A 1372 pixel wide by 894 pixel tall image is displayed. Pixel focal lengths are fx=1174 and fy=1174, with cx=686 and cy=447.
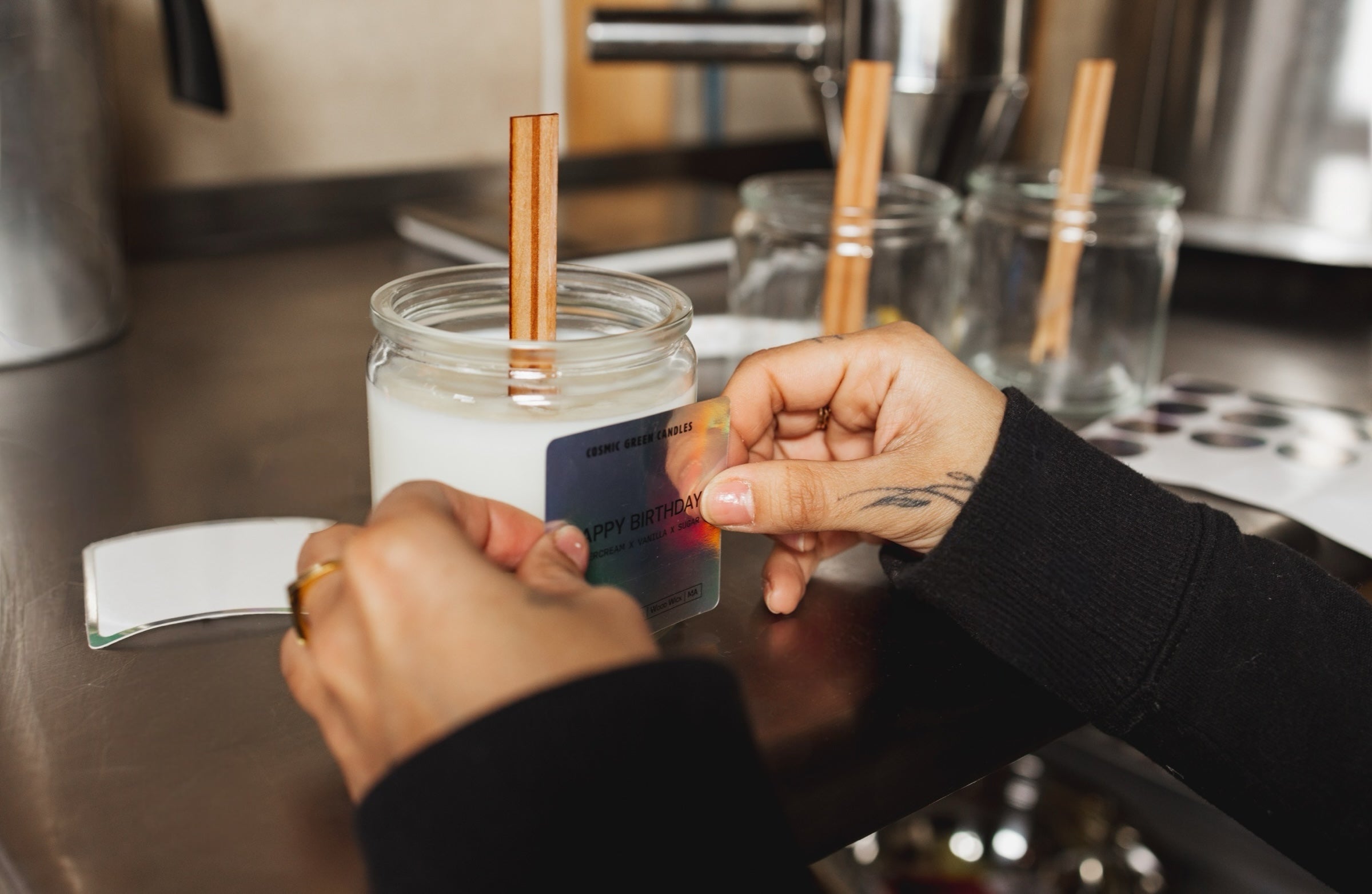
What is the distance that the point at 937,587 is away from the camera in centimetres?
56

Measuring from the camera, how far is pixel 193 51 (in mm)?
973

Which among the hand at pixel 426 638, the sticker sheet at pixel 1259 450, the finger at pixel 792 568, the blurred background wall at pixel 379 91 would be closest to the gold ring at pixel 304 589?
the hand at pixel 426 638

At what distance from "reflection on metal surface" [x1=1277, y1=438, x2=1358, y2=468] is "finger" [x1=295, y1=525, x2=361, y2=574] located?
653 mm

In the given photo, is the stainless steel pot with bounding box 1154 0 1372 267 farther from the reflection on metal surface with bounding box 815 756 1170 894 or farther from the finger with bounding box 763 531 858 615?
the finger with bounding box 763 531 858 615

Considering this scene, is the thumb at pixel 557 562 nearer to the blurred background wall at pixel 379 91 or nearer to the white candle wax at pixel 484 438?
the white candle wax at pixel 484 438

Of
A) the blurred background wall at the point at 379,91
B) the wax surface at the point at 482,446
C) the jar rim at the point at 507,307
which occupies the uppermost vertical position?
the blurred background wall at the point at 379,91

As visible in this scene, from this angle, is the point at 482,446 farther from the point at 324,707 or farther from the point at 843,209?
the point at 843,209

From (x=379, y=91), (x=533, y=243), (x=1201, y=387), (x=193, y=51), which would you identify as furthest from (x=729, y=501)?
(x=379, y=91)

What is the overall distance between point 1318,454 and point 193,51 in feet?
3.03

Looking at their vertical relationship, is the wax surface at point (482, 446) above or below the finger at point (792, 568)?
above

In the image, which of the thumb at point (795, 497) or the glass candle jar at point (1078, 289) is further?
the glass candle jar at point (1078, 289)

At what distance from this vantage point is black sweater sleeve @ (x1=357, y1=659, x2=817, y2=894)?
0.34 metres

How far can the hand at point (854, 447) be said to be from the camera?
53 centimetres

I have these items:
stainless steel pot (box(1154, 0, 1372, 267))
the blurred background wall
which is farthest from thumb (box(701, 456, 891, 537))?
the blurred background wall
